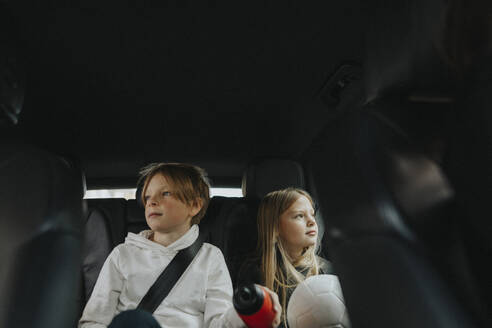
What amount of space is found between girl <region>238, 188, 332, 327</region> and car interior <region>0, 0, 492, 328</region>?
9 cm

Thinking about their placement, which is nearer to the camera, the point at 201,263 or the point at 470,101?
the point at 470,101

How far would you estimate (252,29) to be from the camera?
4.47 feet

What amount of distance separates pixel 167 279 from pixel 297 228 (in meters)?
0.56

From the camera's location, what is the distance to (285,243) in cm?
167

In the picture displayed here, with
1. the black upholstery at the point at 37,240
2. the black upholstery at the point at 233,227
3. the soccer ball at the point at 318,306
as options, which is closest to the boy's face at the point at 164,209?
the black upholstery at the point at 233,227

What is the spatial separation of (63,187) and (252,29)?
816mm

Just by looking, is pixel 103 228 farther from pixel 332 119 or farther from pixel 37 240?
pixel 332 119

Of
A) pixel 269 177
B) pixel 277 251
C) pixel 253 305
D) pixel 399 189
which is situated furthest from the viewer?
pixel 269 177

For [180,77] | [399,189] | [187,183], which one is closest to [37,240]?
[399,189]

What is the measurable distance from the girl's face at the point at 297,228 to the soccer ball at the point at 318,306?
0.49 m

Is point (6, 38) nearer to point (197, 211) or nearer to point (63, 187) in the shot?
point (63, 187)

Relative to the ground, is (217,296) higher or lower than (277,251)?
lower

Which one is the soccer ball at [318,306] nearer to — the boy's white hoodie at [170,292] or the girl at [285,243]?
the boy's white hoodie at [170,292]

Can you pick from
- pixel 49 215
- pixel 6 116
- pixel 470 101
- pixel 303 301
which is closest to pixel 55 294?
pixel 49 215
